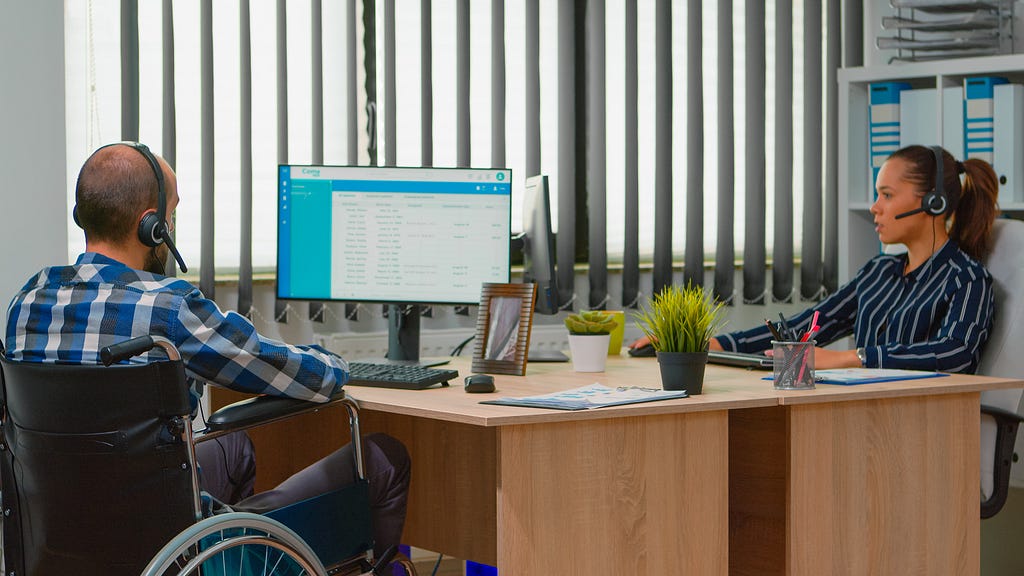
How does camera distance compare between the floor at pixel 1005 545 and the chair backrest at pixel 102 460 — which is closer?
the chair backrest at pixel 102 460

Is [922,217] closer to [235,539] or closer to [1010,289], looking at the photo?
[1010,289]

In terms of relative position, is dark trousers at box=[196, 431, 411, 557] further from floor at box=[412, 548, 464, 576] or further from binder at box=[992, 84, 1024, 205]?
binder at box=[992, 84, 1024, 205]

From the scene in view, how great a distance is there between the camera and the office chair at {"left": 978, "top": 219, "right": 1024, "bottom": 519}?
2324 mm

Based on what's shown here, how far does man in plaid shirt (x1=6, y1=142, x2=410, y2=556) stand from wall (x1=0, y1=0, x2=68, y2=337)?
1.01m

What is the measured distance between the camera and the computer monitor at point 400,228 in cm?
243

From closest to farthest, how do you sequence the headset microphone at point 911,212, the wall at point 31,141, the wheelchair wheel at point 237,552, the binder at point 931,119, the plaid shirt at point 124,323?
the wheelchair wheel at point 237,552
the plaid shirt at point 124,323
the headset microphone at point 911,212
the wall at point 31,141
the binder at point 931,119

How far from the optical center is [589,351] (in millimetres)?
2332

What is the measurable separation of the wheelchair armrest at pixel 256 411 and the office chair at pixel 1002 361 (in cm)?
137

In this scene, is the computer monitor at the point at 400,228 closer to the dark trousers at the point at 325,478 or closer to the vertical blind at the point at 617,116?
the dark trousers at the point at 325,478

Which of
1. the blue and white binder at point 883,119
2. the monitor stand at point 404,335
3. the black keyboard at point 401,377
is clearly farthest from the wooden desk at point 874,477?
the blue and white binder at point 883,119

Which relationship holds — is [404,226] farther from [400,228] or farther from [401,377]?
[401,377]

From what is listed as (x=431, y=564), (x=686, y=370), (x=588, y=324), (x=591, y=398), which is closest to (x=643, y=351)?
(x=588, y=324)

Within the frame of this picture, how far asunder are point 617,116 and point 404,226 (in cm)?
131

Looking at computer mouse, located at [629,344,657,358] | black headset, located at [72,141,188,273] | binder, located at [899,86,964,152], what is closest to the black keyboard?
black headset, located at [72,141,188,273]
